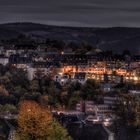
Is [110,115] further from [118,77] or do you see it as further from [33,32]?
[33,32]

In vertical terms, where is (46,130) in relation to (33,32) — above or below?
below

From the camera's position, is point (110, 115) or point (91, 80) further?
point (91, 80)

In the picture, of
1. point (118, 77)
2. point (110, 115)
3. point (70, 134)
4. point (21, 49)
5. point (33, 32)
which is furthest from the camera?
point (33, 32)

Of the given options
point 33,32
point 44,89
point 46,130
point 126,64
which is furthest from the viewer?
point 33,32

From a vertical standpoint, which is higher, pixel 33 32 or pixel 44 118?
pixel 33 32

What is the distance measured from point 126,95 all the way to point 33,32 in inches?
1611

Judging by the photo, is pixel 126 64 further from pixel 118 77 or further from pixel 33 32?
pixel 33 32

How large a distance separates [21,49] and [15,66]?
9164mm

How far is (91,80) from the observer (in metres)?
54.6

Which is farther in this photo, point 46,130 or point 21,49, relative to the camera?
point 21,49

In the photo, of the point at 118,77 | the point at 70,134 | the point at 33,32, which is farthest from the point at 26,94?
the point at 33,32

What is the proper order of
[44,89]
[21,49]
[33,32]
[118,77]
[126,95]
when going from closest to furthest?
[126,95] < [44,89] < [118,77] < [21,49] < [33,32]

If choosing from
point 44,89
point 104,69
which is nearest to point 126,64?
point 104,69

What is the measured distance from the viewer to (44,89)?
50688mm
